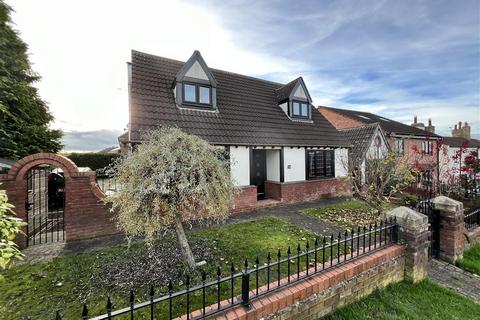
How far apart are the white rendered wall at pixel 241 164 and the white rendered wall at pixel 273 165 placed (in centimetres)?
200

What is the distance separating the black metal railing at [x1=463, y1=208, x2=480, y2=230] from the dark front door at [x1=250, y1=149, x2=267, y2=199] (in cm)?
797

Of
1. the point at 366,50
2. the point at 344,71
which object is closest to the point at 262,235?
the point at 366,50

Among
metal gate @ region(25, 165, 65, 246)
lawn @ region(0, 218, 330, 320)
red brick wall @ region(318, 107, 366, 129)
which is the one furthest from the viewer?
red brick wall @ region(318, 107, 366, 129)

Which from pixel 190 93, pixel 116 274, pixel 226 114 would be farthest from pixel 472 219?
pixel 190 93

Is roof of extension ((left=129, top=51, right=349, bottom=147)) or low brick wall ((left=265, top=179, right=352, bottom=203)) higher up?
roof of extension ((left=129, top=51, right=349, bottom=147))

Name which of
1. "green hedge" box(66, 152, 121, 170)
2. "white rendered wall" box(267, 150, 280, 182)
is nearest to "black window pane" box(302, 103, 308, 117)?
"white rendered wall" box(267, 150, 280, 182)

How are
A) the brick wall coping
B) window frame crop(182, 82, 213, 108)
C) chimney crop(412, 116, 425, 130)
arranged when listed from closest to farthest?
the brick wall coping → window frame crop(182, 82, 213, 108) → chimney crop(412, 116, 425, 130)

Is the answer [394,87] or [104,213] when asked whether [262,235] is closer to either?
[104,213]

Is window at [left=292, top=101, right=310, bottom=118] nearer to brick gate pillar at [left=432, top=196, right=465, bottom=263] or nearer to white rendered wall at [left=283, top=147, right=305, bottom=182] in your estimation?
white rendered wall at [left=283, top=147, right=305, bottom=182]

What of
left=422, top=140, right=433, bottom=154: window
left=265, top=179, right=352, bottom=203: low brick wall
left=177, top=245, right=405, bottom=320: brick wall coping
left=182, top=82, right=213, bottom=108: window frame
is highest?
left=182, top=82, right=213, bottom=108: window frame

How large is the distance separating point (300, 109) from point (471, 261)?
34.7 feet

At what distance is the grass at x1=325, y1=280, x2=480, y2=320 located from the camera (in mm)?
3773

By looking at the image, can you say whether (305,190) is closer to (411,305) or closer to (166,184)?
(411,305)

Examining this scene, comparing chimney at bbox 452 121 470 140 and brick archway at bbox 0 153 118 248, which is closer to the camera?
brick archway at bbox 0 153 118 248
